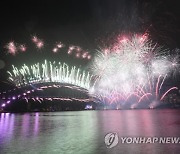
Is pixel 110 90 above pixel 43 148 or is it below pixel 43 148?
above

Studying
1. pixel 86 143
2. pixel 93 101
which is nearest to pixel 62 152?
pixel 86 143

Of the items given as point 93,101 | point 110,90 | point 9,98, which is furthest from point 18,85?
point 93,101

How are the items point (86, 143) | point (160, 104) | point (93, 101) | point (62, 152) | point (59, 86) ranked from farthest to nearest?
point (93, 101), point (160, 104), point (59, 86), point (86, 143), point (62, 152)

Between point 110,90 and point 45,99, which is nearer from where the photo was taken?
point 110,90

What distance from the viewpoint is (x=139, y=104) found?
102 metres

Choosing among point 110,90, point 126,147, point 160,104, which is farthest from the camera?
point 160,104

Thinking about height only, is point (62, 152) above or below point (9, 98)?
below

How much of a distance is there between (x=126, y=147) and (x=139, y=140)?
225 centimetres

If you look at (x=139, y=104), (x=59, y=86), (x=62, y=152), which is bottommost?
(x=62, y=152)

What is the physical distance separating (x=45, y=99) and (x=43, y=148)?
8643 cm

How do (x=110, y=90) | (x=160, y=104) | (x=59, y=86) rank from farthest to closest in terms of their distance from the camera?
(x=160, y=104)
(x=59, y=86)
(x=110, y=90)

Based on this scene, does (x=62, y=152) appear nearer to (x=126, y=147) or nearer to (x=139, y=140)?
(x=126, y=147)

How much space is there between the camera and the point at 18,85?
80438mm

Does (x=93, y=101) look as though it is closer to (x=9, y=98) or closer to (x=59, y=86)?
(x=59, y=86)
